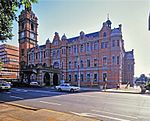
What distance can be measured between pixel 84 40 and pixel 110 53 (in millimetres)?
9352

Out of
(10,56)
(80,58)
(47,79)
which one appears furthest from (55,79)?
(10,56)

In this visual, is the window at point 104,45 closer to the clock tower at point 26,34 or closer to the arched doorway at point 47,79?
the arched doorway at point 47,79

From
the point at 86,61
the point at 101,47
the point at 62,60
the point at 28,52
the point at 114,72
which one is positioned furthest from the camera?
the point at 28,52

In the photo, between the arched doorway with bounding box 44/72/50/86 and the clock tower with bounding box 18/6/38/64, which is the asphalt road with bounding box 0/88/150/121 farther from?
the clock tower with bounding box 18/6/38/64

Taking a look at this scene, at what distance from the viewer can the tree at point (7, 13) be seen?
230 inches

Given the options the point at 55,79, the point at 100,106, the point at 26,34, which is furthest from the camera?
the point at 26,34

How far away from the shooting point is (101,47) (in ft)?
143

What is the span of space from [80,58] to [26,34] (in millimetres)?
25611

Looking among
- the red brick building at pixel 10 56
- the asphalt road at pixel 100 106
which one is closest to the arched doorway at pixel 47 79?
the asphalt road at pixel 100 106

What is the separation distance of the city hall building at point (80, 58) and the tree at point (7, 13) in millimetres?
29069

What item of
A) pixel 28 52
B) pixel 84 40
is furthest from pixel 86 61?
pixel 28 52

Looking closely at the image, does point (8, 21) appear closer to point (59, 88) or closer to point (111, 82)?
point (59, 88)

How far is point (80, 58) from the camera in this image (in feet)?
157

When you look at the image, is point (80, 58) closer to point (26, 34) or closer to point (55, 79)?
point (55, 79)
